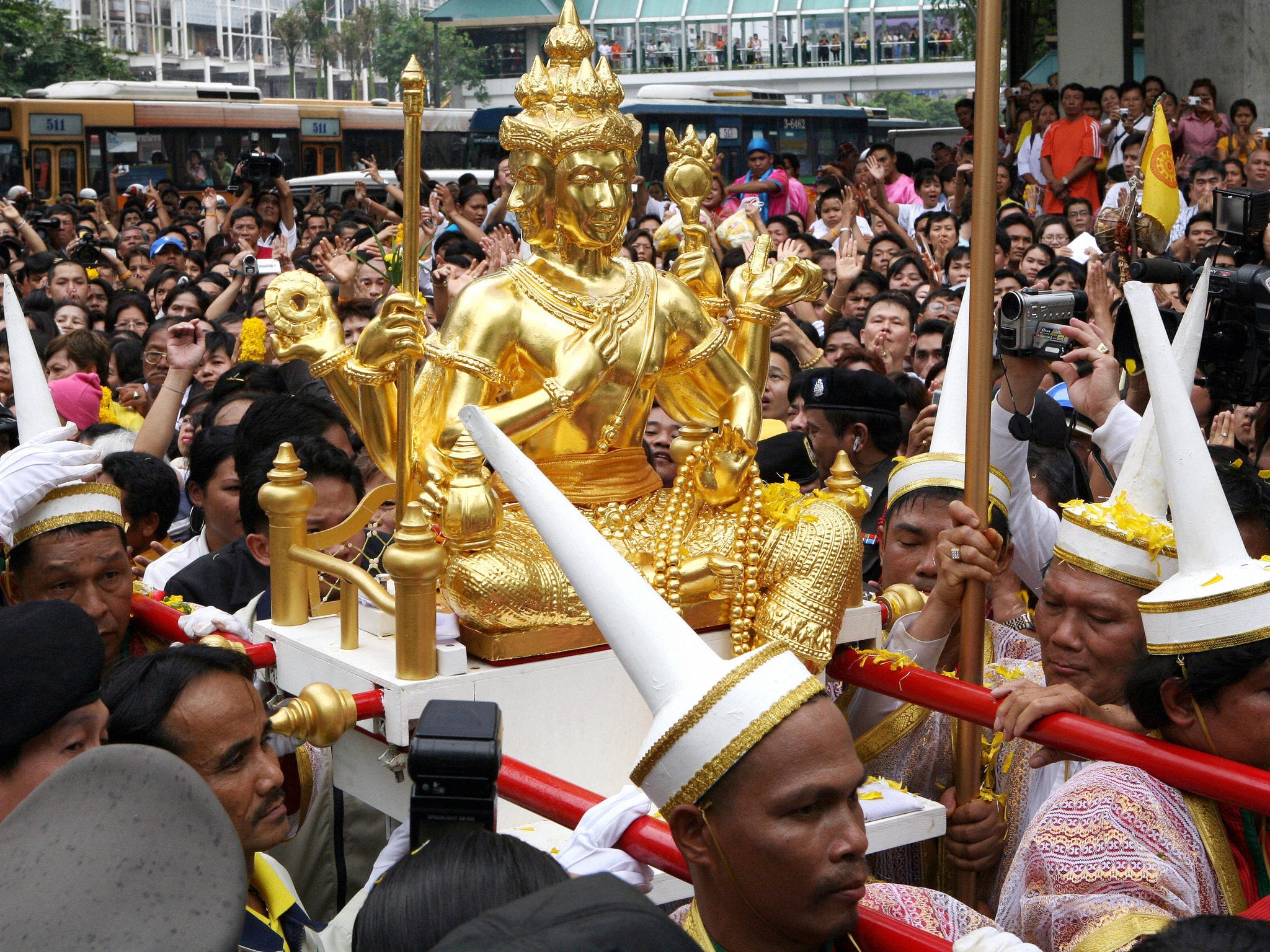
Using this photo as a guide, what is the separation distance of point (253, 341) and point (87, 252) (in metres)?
6.58

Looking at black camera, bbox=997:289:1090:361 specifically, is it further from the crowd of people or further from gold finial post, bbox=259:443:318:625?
gold finial post, bbox=259:443:318:625

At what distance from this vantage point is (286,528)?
9.48ft

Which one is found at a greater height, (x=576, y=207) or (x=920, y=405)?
(x=576, y=207)

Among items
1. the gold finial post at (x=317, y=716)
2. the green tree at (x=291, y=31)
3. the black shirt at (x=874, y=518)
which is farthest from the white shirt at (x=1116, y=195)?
the green tree at (x=291, y=31)

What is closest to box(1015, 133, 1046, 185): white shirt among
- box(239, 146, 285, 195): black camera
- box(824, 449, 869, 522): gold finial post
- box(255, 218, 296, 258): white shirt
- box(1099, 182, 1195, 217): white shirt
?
box(1099, 182, 1195, 217): white shirt

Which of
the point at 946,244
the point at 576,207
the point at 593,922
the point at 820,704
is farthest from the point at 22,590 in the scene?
the point at 946,244

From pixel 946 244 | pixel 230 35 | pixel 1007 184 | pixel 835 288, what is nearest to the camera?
pixel 835 288

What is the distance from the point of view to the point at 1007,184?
40.9 ft

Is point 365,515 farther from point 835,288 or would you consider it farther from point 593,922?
point 835,288

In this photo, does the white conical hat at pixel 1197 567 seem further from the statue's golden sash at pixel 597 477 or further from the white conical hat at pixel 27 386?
the white conical hat at pixel 27 386

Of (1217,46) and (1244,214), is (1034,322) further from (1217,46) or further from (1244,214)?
(1217,46)

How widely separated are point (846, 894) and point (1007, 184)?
11.6m

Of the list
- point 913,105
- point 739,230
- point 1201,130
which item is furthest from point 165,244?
point 913,105

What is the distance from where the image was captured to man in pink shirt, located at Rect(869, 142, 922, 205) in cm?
1205
